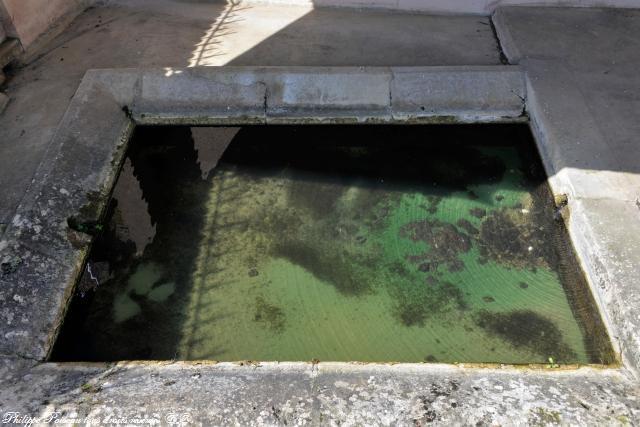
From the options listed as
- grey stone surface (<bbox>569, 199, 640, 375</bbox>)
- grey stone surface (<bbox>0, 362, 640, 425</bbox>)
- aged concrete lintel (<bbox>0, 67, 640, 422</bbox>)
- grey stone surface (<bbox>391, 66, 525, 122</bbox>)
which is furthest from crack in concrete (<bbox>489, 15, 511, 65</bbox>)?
grey stone surface (<bbox>0, 362, 640, 425</bbox>)

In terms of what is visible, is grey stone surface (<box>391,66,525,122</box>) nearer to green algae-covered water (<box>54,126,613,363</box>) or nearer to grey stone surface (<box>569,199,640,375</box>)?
green algae-covered water (<box>54,126,613,363</box>)

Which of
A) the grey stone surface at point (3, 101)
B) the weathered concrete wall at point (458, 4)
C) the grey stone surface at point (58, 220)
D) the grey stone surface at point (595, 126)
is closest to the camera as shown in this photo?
the grey stone surface at point (58, 220)

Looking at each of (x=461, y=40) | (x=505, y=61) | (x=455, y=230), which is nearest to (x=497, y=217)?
(x=455, y=230)

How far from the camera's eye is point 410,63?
6.01 metres

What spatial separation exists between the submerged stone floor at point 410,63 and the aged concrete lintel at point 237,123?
0.07 ft


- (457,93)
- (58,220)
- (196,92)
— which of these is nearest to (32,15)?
(196,92)

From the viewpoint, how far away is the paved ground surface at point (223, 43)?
5848mm

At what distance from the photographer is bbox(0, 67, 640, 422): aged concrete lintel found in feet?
10.7

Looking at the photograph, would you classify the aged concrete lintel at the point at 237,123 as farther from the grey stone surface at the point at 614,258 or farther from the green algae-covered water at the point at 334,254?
the green algae-covered water at the point at 334,254

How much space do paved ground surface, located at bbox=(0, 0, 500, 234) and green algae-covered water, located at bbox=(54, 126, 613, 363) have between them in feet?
3.31

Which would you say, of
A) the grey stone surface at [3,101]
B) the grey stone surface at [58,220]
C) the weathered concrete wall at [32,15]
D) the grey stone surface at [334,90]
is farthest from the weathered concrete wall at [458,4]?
the grey stone surface at [3,101]

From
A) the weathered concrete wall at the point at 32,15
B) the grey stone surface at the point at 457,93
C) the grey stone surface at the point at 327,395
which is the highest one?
the weathered concrete wall at the point at 32,15

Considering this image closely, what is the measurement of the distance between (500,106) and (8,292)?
4896 mm

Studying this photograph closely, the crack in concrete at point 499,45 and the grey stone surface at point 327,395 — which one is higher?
the crack in concrete at point 499,45
